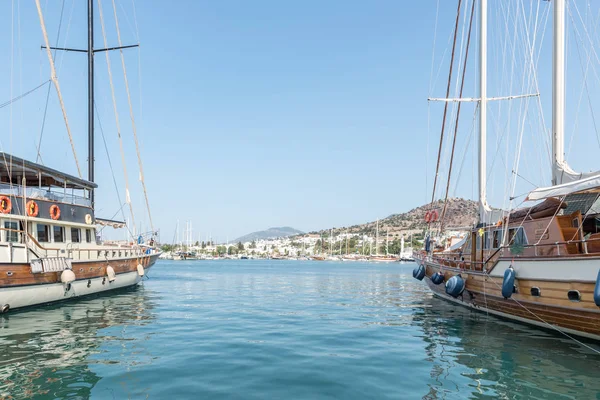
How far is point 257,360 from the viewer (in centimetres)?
909

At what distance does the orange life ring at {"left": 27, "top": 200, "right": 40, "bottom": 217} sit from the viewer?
715 inches

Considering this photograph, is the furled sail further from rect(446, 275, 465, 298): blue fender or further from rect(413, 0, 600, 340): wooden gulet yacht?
rect(446, 275, 465, 298): blue fender

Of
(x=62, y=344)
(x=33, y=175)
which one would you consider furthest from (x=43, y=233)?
(x=62, y=344)

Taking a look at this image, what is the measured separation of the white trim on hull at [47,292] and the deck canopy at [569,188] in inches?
667

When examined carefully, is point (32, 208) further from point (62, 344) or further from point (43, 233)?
point (62, 344)

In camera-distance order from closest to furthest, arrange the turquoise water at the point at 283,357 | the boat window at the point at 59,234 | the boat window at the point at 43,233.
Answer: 1. the turquoise water at the point at 283,357
2. the boat window at the point at 43,233
3. the boat window at the point at 59,234

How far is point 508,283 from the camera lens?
12703mm

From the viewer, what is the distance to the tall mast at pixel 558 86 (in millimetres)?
13375

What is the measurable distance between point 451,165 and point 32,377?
22.7m

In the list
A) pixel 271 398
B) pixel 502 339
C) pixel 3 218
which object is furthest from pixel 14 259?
pixel 502 339

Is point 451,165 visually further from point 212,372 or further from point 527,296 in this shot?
point 212,372

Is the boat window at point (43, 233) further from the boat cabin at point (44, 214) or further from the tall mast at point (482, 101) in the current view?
the tall mast at point (482, 101)

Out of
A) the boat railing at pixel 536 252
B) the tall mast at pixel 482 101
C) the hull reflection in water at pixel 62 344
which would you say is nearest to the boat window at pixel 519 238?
the boat railing at pixel 536 252

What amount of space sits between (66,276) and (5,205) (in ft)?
11.8
